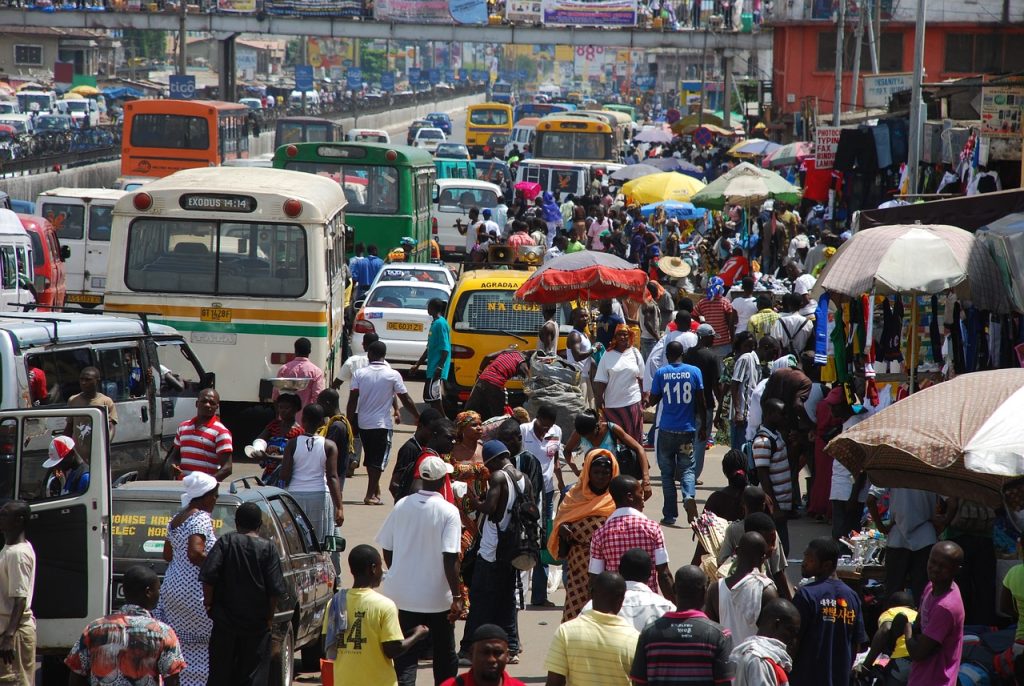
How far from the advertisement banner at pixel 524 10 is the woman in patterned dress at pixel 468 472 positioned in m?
59.1

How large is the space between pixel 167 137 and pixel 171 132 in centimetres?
16

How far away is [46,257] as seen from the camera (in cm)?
2023

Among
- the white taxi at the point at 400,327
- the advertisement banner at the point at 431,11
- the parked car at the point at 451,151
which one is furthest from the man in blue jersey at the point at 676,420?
the advertisement banner at the point at 431,11

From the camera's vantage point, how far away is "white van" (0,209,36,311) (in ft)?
59.1

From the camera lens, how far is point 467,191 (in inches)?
1307

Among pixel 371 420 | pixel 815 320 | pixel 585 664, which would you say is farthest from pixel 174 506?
pixel 815 320

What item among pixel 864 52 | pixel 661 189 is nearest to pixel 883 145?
pixel 661 189

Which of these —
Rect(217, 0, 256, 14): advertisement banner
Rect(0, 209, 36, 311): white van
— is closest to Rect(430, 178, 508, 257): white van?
A: Rect(0, 209, 36, 311): white van

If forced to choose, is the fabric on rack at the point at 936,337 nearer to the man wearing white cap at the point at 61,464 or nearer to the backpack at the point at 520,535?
the backpack at the point at 520,535

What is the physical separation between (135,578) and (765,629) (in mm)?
2797

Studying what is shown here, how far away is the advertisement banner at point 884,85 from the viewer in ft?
99.5

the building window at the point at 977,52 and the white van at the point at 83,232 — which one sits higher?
the building window at the point at 977,52

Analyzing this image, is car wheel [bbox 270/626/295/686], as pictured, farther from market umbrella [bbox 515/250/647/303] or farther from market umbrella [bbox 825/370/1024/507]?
market umbrella [bbox 515/250/647/303]

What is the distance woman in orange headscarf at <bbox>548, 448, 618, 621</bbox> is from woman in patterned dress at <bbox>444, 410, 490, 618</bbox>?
74cm
